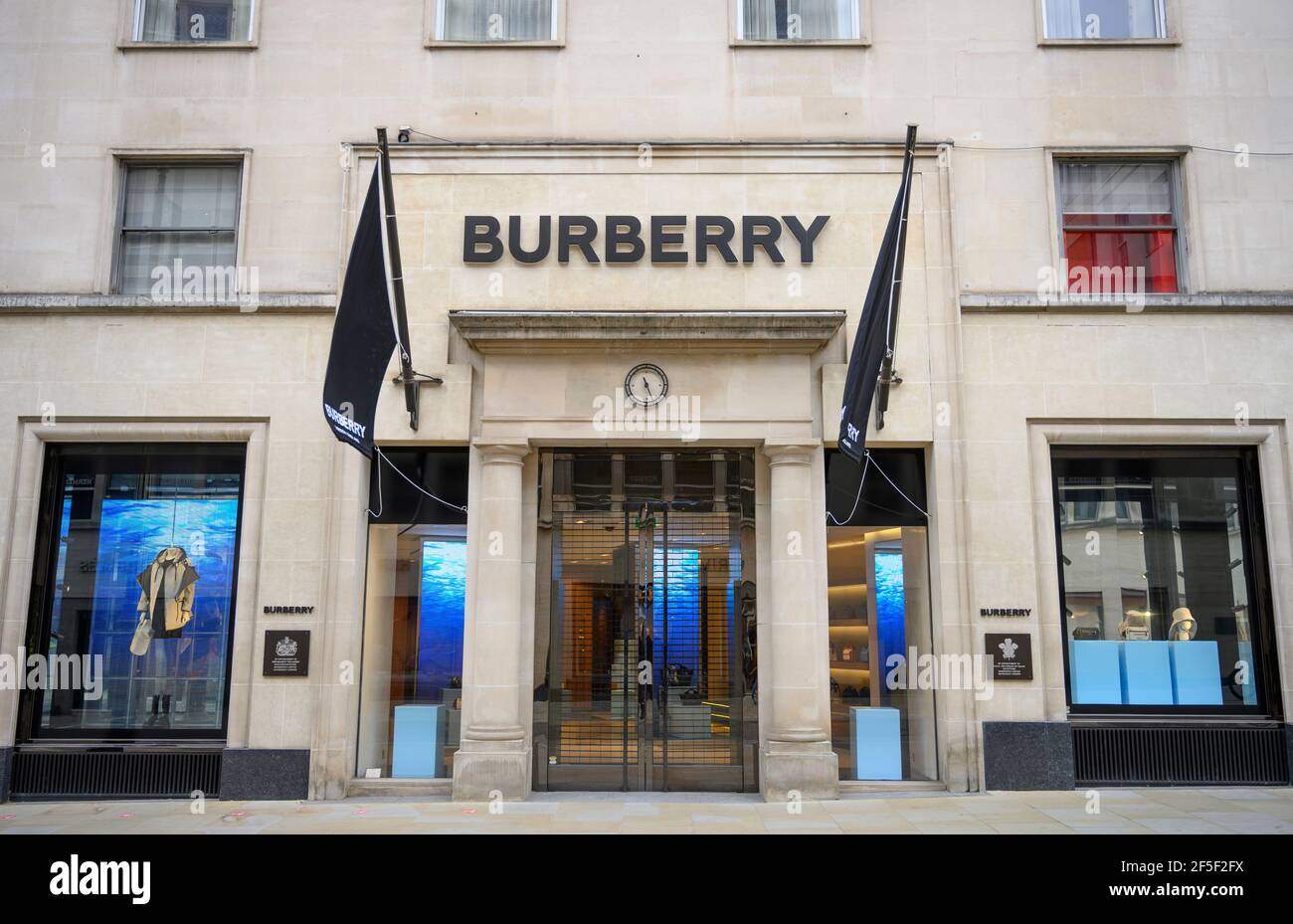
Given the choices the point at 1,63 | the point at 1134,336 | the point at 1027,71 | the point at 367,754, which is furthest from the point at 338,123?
the point at 1134,336

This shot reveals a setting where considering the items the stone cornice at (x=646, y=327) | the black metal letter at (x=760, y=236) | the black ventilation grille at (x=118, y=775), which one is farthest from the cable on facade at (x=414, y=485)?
the black metal letter at (x=760, y=236)

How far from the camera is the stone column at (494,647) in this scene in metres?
12.9

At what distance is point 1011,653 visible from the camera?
13.3m

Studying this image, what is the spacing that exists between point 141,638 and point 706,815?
8241 millimetres

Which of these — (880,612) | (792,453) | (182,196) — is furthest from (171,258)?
(880,612)

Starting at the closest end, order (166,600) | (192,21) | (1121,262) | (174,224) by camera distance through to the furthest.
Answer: (166,600) < (1121,262) < (174,224) < (192,21)

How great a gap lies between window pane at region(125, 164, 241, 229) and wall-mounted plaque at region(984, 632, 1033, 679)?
1249 centimetres

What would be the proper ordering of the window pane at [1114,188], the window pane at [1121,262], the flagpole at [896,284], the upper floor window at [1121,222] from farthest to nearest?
the window pane at [1114,188] < the upper floor window at [1121,222] < the window pane at [1121,262] < the flagpole at [896,284]

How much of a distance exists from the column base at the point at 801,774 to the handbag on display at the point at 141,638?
8751 mm

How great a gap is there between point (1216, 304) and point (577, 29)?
1014 centimetres

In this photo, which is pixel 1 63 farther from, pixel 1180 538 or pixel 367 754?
pixel 1180 538

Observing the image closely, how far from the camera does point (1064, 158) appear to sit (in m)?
14.8

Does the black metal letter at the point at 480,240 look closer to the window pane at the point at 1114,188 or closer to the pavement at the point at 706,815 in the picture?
the pavement at the point at 706,815

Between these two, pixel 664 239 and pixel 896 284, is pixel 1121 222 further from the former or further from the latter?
pixel 664 239
